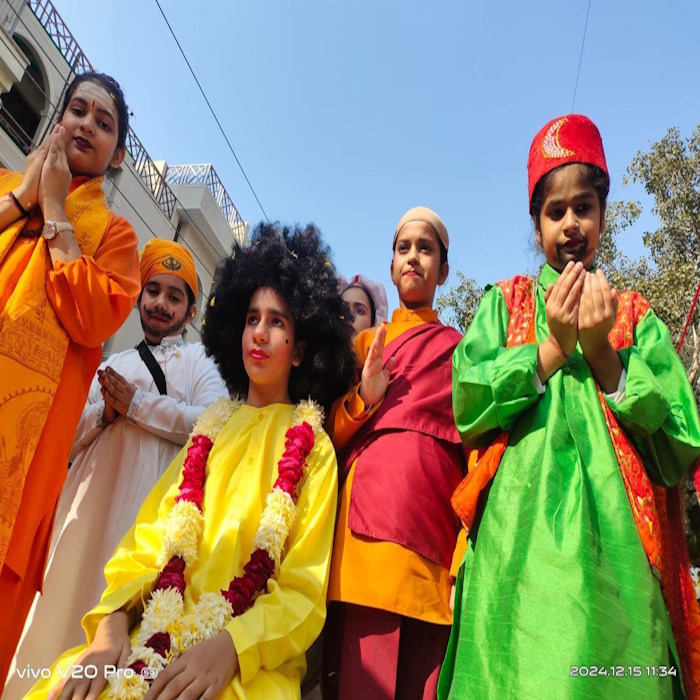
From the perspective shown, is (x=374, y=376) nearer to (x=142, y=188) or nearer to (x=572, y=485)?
(x=572, y=485)

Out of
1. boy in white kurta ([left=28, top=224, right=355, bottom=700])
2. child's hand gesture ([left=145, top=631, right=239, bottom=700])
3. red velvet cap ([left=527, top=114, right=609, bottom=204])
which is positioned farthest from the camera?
red velvet cap ([left=527, top=114, right=609, bottom=204])

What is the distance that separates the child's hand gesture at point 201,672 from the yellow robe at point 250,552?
0.11 feet

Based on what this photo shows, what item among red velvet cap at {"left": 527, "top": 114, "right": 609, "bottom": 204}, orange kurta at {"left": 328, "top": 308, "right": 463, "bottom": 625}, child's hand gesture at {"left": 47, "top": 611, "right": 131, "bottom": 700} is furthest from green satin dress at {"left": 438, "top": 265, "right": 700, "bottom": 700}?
child's hand gesture at {"left": 47, "top": 611, "right": 131, "bottom": 700}

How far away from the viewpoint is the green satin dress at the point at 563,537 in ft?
4.56

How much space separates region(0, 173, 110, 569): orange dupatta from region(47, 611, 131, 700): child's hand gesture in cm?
46

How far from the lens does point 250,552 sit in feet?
6.41

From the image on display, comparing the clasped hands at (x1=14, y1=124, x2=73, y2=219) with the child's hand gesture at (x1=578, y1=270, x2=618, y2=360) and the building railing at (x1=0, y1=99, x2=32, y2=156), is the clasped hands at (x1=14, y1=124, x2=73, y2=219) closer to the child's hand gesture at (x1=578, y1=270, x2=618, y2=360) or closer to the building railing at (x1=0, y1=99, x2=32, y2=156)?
the child's hand gesture at (x1=578, y1=270, x2=618, y2=360)

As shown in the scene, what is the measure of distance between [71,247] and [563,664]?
82.3 inches

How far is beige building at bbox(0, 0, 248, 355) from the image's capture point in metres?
8.66

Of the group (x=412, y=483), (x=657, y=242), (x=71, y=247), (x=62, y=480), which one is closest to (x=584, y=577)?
(x=412, y=483)

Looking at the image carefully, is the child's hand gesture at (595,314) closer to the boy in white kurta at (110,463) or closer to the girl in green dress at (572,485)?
the girl in green dress at (572,485)

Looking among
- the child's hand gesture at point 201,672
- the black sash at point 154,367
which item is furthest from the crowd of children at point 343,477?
the black sash at point 154,367

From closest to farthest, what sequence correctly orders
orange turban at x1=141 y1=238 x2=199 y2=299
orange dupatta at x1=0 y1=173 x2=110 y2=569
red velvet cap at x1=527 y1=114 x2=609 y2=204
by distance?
orange dupatta at x1=0 y1=173 x2=110 y2=569
red velvet cap at x1=527 y1=114 x2=609 y2=204
orange turban at x1=141 y1=238 x2=199 y2=299

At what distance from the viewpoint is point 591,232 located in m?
2.09
